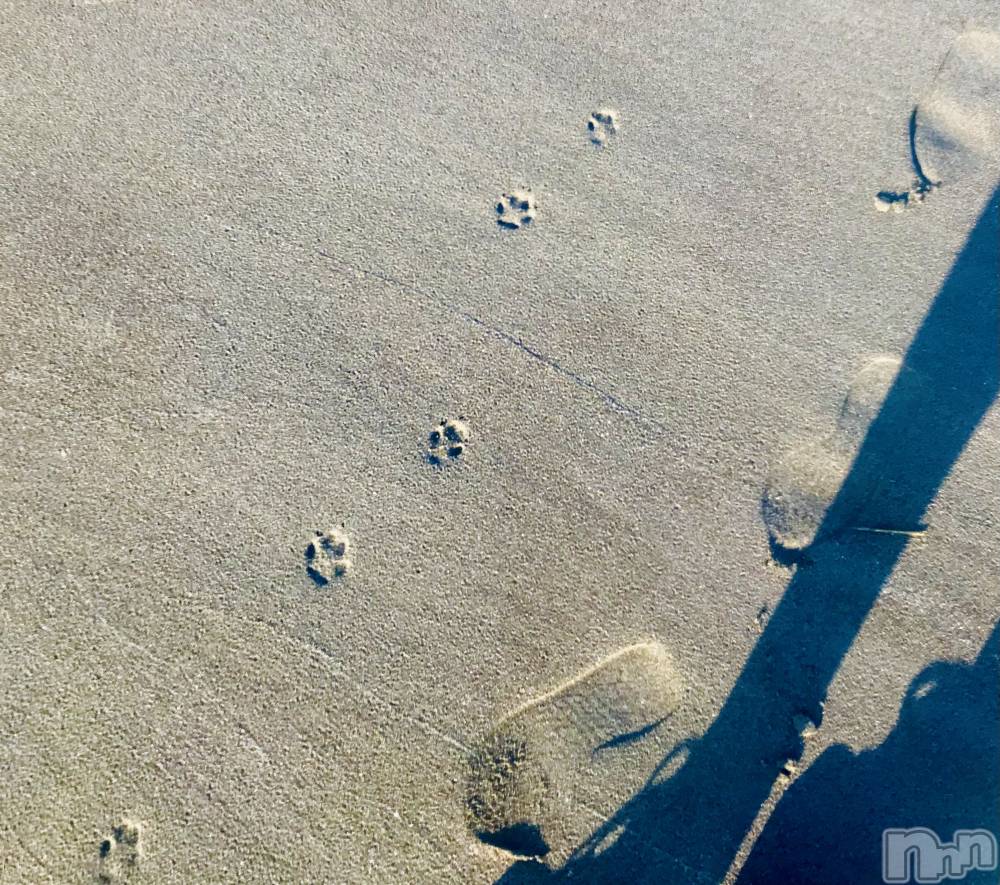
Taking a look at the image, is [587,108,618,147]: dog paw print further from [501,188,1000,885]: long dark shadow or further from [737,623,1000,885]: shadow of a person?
[737,623,1000,885]: shadow of a person

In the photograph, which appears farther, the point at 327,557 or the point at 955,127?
the point at 955,127

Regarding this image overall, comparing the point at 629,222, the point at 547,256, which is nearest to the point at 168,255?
the point at 547,256

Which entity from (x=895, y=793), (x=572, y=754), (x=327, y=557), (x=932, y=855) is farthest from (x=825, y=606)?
(x=327, y=557)

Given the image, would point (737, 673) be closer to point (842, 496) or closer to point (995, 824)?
point (842, 496)

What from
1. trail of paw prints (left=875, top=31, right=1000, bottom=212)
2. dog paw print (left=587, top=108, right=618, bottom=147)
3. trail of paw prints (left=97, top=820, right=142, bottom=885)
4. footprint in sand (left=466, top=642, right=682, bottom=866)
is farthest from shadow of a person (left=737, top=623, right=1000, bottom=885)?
dog paw print (left=587, top=108, right=618, bottom=147)

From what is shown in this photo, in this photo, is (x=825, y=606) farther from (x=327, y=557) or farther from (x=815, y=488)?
(x=327, y=557)

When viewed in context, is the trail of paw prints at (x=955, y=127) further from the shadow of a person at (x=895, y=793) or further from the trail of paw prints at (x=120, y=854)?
the trail of paw prints at (x=120, y=854)
